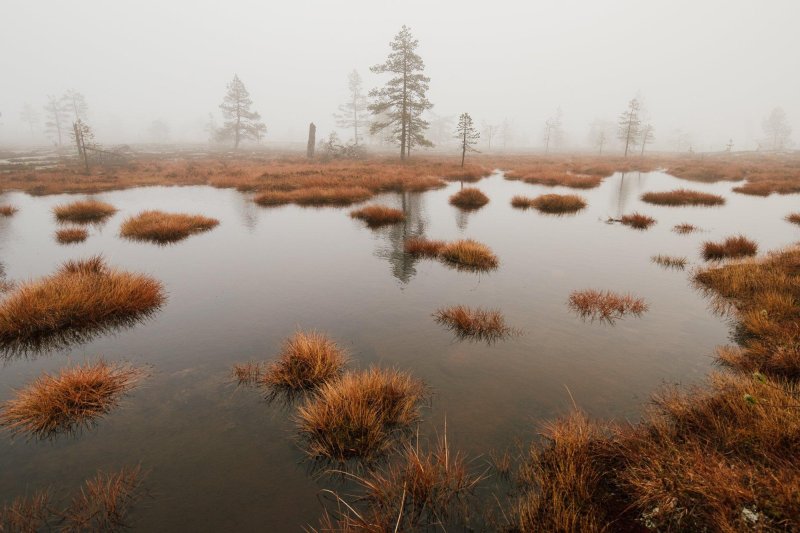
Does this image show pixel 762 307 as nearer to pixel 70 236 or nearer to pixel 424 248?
pixel 424 248

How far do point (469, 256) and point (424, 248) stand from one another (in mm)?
1596

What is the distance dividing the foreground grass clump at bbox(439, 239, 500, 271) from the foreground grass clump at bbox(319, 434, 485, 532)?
7.20m

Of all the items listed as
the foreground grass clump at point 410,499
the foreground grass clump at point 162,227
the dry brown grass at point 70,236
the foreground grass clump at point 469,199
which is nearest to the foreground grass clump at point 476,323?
the foreground grass clump at point 410,499

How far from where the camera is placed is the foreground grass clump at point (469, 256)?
1034 centimetres

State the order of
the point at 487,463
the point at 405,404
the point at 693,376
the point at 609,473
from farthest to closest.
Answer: the point at 693,376 < the point at 405,404 < the point at 487,463 < the point at 609,473

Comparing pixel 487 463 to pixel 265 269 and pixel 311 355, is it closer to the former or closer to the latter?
pixel 311 355

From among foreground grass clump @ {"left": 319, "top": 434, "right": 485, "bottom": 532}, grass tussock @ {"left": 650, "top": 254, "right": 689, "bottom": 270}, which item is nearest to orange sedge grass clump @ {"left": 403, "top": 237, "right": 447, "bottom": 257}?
grass tussock @ {"left": 650, "top": 254, "right": 689, "bottom": 270}

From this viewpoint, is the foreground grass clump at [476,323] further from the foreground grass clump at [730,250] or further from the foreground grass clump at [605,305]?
the foreground grass clump at [730,250]

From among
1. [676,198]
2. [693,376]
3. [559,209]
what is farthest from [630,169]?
[693,376]

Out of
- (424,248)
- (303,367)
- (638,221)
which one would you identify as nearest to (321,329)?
(303,367)

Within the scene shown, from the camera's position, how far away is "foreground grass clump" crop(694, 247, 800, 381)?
493 centimetres

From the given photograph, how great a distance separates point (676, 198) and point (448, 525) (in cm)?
2474

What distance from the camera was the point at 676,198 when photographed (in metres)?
21.1

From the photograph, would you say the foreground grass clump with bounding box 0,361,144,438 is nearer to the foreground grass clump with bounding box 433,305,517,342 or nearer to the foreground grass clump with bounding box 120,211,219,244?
the foreground grass clump with bounding box 433,305,517,342
